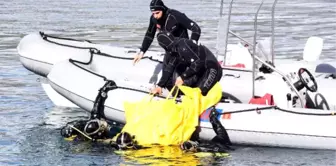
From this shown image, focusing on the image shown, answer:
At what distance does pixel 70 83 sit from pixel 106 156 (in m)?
1.72

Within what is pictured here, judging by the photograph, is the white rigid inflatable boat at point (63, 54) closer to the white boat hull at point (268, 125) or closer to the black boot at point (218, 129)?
the white boat hull at point (268, 125)

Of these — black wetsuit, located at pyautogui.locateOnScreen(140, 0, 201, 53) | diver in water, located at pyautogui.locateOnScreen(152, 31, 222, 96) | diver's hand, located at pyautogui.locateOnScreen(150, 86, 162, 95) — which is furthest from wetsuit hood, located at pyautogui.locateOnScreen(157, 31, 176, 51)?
black wetsuit, located at pyautogui.locateOnScreen(140, 0, 201, 53)

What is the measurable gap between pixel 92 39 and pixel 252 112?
10575mm

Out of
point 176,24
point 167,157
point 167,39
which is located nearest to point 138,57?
point 176,24

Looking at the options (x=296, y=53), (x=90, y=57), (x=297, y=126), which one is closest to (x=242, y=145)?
(x=297, y=126)

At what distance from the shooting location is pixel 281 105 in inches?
430

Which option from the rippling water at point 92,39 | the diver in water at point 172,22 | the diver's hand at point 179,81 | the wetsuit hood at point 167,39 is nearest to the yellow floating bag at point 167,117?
the diver's hand at point 179,81

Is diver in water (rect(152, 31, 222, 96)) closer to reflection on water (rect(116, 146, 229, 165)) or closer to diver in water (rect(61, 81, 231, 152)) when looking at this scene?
diver in water (rect(61, 81, 231, 152))

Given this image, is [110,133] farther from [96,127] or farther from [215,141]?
[215,141]

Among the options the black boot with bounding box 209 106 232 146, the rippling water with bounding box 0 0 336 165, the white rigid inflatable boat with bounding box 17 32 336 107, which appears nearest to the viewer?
the rippling water with bounding box 0 0 336 165

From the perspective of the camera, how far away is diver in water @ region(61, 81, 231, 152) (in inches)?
399

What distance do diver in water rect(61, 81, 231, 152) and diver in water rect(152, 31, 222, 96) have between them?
447 millimetres

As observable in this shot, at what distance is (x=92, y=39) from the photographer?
20.4 meters

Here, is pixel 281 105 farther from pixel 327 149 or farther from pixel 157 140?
pixel 157 140
